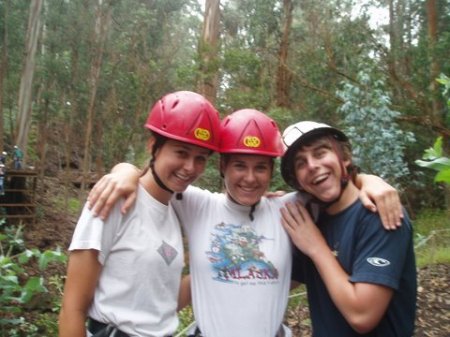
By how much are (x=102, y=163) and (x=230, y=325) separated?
425 inches

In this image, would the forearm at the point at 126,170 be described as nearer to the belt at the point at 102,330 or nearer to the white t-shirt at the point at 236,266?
the white t-shirt at the point at 236,266

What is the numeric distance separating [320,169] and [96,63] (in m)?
11.5

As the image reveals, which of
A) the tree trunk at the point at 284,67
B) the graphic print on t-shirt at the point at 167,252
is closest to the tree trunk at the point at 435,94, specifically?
the tree trunk at the point at 284,67

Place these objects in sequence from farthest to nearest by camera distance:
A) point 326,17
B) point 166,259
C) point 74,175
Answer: point 74,175 → point 326,17 → point 166,259

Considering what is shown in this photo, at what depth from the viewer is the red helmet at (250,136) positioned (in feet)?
7.09

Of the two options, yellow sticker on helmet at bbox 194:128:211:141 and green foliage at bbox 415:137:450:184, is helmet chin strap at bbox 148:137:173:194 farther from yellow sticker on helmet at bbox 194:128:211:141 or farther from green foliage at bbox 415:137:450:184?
green foliage at bbox 415:137:450:184

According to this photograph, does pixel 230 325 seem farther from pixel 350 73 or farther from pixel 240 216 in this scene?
pixel 350 73

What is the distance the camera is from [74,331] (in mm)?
1823

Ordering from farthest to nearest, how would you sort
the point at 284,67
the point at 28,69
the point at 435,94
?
the point at 28,69, the point at 284,67, the point at 435,94

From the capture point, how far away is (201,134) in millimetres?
2086

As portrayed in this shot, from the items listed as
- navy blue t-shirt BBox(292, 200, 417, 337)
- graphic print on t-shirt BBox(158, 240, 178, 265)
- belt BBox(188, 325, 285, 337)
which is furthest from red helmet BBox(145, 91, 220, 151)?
belt BBox(188, 325, 285, 337)

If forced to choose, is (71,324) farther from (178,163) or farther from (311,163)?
(311,163)

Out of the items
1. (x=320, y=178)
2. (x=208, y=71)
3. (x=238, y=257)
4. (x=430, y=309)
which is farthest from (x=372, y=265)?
(x=208, y=71)

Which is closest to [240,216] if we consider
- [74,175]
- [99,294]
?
[99,294]
